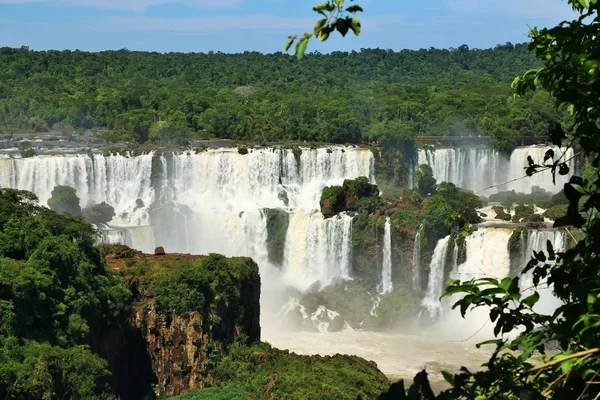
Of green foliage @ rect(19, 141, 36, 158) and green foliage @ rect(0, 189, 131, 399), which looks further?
green foliage @ rect(19, 141, 36, 158)

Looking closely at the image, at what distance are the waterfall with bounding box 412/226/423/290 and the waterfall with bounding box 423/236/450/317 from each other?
75 centimetres

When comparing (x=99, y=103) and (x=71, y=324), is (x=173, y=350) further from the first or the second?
(x=99, y=103)

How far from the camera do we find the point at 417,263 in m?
43.1

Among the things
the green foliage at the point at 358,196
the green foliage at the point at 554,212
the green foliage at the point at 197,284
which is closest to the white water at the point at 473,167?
the green foliage at the point at 358,196

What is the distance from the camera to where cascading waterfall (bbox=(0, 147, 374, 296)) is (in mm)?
48688

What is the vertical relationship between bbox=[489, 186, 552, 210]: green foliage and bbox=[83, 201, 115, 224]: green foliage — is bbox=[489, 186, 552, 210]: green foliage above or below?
above

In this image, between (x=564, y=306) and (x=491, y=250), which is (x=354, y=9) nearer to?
(x=564, y=306)

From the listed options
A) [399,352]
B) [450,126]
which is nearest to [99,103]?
[450,126]

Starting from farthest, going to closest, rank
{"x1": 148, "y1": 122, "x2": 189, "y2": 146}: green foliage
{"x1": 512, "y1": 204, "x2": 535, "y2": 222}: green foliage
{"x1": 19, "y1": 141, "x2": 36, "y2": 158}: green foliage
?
1. {"x1": 148, "y1": 122, "x2": 189, "y2": 146}: green foliage
2. {"x1": 19, "y1": 141, "x2": 36, "y2": 158}: green foliage
3. {"x1": 512, "y1": 204, "x2": 535, "y2": 222}: green foliage

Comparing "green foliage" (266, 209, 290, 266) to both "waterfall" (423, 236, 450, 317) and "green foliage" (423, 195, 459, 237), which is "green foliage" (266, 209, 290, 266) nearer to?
"green foliage" (423, 195, 459, 237)

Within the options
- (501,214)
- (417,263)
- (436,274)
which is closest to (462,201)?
(501,214)

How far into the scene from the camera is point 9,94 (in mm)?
77125

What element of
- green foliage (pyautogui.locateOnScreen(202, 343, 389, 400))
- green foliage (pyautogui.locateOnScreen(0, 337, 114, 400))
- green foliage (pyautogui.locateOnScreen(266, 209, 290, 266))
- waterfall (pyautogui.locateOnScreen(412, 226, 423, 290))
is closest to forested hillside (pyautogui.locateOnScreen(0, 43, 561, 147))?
green foliage (pyautogui.locateOnScreen(266, 209, 290, 266))

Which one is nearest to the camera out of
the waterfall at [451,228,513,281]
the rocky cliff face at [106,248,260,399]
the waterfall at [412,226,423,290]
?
the rocky cliff face at [106,248,260,399]
